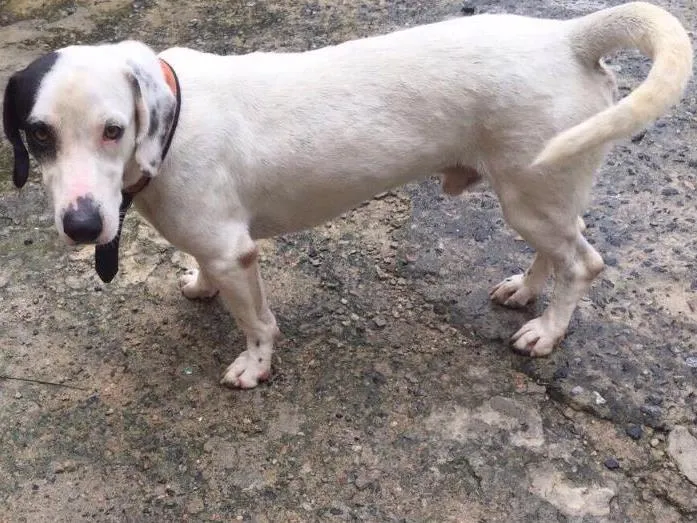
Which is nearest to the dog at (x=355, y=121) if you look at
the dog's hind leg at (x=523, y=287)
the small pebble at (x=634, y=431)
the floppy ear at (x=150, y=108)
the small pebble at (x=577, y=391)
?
the floppy ear at (x=150, y=108)

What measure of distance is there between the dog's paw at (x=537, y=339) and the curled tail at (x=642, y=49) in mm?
954

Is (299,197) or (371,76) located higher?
(371,76)

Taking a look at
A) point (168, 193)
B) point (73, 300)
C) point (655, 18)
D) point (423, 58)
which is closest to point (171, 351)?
point (73, 300)

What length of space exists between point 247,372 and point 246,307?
304 millimetres

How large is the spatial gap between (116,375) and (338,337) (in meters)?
0.93

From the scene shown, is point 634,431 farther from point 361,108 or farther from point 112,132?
point 112,132

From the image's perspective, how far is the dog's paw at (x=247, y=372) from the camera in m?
3.06

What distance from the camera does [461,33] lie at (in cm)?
269

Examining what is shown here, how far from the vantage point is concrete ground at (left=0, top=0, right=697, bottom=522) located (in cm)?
270

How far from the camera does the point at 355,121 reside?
267 cm

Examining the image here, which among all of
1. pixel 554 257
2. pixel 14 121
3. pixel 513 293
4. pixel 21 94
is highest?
pixel 21 94

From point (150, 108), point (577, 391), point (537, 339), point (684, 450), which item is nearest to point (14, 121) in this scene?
point (150, 108)

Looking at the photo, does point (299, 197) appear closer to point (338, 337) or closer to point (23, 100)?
point (338, 337)

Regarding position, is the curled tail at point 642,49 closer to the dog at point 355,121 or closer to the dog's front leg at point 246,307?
the dog at point 355,121
